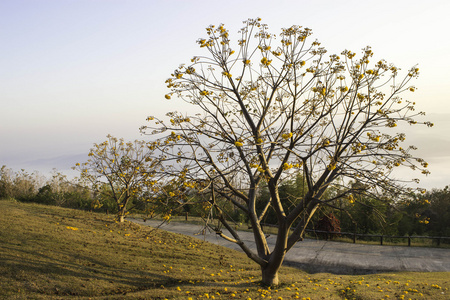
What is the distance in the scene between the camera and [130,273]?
1084 cm

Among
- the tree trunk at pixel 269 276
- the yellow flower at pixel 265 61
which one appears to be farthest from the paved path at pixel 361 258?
the yellow flower at pixel 265 61

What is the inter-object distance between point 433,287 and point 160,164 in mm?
7831

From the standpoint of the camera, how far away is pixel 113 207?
27266 millimetres

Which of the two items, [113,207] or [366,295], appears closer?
[366,295]

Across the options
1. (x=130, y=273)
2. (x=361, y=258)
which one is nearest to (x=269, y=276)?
(x=130, y=273)

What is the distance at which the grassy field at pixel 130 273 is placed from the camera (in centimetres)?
891

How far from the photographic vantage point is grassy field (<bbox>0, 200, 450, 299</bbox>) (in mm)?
8914

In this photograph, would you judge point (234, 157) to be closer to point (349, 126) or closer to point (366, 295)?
point (349, 126)

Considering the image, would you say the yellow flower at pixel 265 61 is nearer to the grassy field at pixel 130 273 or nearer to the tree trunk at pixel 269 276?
the grassy field at pixel 130 273

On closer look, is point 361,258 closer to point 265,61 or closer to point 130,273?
point 130,273

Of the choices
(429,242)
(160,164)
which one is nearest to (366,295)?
(160,164)

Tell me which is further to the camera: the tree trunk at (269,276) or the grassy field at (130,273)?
the tree trunk at (269,276)

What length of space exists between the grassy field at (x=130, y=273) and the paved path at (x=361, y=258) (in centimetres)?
133

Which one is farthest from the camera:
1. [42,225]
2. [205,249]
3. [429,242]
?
[429,242]
